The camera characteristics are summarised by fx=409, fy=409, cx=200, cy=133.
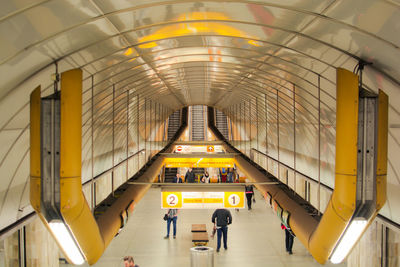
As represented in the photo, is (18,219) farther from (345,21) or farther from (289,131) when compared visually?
(289,131)

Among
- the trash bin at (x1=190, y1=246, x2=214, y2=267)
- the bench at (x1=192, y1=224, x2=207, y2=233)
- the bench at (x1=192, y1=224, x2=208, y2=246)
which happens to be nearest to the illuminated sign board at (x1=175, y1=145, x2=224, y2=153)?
the bench at (x1=192, y1=224, x2=207, y2=233)

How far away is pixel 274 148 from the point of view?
20562 mm

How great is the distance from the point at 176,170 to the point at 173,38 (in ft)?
90.4

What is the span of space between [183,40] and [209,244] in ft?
30.2

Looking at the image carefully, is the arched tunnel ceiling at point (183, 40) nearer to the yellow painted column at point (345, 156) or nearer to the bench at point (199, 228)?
the yellow painted column at point (345, 156)

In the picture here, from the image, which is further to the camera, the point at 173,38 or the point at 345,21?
the point at 173,38

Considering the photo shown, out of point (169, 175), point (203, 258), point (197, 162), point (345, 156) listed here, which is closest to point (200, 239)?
point (203, 258)

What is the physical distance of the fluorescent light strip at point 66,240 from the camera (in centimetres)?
438

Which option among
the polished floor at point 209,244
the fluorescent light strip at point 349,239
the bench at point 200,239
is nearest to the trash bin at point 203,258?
the polished floor at point 209,244

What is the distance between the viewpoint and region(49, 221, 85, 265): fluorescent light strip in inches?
172

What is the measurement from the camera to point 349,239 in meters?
4.64

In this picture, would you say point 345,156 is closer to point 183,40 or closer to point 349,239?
point 349,239

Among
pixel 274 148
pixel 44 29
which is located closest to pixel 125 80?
pixel 44 29

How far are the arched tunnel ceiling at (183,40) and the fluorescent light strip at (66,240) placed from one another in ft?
6.72
